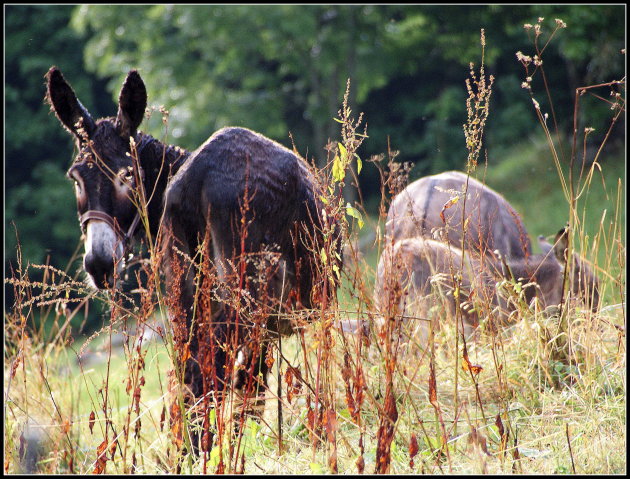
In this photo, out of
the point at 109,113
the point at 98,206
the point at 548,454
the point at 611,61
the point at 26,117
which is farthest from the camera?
the point at 109,113

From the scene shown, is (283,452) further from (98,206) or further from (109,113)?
(109,113)

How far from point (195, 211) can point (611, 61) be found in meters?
14.8

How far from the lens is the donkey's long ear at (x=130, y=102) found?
3453 millimetres

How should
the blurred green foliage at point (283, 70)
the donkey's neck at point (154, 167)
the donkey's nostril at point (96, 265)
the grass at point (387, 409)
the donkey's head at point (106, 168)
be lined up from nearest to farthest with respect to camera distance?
1. the grass at point (387, 409)
2. the donkey's nostril at point (96, 265)
3. the donkey's head at point (106, 168)
4. the donkey's neck at point (154, 167)
5. the blurred green foliage at point (283, 70)

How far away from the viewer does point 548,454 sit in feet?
9.08

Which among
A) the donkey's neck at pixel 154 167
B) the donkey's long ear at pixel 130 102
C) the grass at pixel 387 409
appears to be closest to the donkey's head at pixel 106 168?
the donkey's long ear at pixel 130 102

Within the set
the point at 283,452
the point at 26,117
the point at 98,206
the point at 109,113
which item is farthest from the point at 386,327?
the point at 109,113

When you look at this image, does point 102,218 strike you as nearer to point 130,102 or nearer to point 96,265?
point 96,265

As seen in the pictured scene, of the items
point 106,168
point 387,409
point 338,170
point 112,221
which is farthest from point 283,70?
point 387,409

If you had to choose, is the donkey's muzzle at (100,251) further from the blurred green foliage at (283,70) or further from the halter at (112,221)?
the blurred green foliage at (283,70)

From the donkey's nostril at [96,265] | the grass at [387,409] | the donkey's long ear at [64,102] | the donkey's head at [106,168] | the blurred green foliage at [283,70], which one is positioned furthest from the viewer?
the blurred green foliage at [283,70]

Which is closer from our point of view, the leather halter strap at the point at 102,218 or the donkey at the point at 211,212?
the donkey at the point at 211,212

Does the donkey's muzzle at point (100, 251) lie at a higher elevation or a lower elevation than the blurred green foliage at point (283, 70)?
lower

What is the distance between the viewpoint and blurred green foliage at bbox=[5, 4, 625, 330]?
16031 mm
